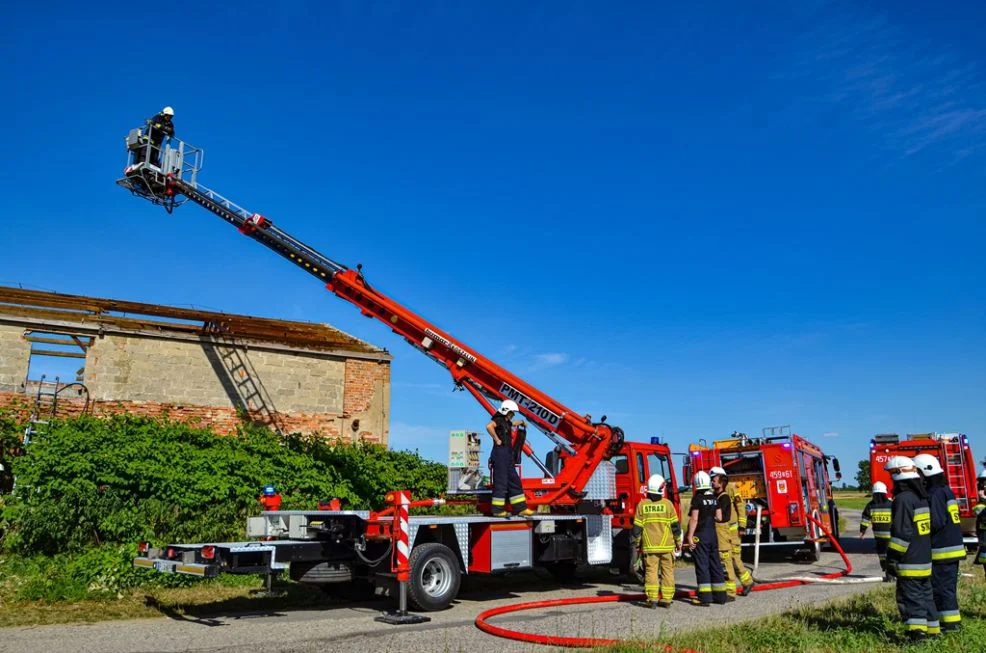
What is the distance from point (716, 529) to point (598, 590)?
2.36 m

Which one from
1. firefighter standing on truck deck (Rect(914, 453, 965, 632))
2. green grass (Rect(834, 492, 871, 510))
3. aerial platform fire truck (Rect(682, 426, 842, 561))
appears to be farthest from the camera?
green grass (Rect(834, 492, 871, 510))

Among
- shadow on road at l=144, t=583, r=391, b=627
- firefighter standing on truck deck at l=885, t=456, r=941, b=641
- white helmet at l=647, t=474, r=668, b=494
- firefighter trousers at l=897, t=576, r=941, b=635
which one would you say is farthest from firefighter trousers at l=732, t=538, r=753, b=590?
shadow on road at l=144, t=583, r=391, b=627

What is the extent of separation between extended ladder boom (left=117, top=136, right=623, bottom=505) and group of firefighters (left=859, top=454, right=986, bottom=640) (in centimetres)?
596

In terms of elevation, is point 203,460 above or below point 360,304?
below

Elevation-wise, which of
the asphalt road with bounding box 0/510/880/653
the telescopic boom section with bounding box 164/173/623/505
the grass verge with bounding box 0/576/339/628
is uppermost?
the telescopic boom section with bounding box 164/173/623/505

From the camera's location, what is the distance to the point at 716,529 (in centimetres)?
1078

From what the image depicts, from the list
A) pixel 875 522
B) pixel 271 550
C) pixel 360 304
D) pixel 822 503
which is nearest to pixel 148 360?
pixel 360 304

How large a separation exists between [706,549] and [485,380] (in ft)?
15.6

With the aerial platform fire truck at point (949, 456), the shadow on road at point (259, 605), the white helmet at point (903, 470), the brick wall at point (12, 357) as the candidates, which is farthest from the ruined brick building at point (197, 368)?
the white helmet at point (903, 470)

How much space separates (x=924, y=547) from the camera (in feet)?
22.8

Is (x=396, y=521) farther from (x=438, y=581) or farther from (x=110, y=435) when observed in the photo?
(x=110, y=435)

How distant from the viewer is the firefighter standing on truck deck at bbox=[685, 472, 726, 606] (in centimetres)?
1016

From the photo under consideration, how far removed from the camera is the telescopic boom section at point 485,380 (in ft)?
41.9

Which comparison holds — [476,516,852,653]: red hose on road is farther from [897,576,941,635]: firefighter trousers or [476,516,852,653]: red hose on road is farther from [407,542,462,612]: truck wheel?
[897,576,941,635]: firefighter trousers
